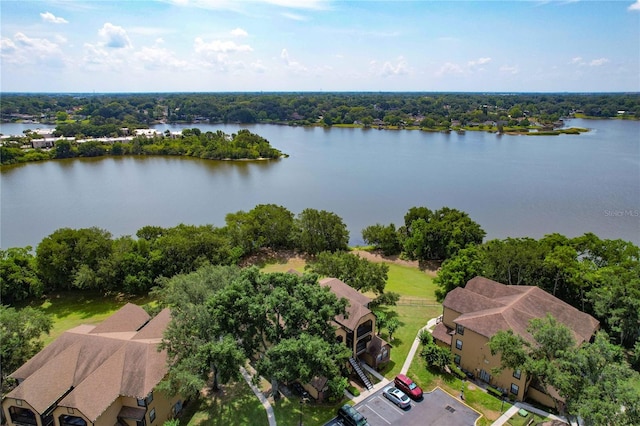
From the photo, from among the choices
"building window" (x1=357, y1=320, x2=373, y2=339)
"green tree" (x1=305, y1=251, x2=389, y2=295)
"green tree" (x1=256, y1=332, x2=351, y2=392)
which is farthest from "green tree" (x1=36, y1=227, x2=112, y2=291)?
"building window" (x1=357, y1=320, x2=373, y2=339)

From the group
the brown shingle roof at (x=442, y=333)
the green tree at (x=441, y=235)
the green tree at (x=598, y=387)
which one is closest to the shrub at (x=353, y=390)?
the brown shingle roof at (x=442, y=333)

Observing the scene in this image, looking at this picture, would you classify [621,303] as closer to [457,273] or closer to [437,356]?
[457,273]

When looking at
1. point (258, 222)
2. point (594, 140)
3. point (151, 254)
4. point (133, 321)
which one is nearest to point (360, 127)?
point (594, 140)

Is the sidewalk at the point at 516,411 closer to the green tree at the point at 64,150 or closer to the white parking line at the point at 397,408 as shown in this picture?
the white parking line at the point at 397,408

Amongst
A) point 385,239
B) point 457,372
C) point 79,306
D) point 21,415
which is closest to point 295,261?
point 385,239

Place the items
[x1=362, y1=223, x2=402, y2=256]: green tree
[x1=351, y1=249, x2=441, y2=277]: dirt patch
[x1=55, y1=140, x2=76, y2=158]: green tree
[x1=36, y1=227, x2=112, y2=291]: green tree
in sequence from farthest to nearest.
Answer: [x1=55, y1=140, x2=76, y2=158]: green tree → [x1=362, y1=223, x2=402, y2=256]: green tree → [x1=351, y1=249, x2=441, y2=277]: dirt patch → [x1=36, y1=227, x2=112, y2=291]: green tree

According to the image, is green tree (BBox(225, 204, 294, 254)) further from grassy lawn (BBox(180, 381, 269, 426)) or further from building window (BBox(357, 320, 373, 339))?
grassy lawn (BBox(180, 381, 269, 426))
